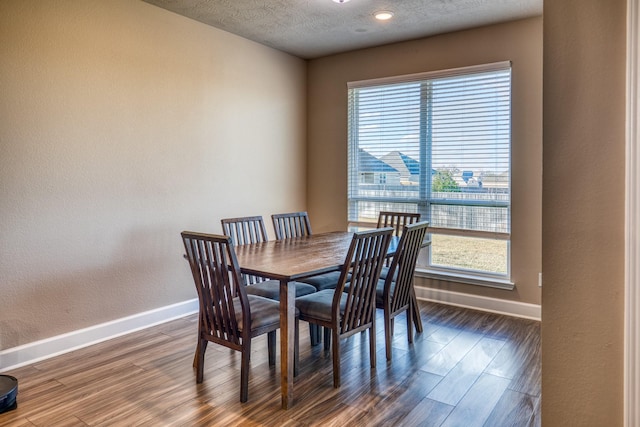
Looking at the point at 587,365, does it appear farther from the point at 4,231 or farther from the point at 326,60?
the point at 326,60

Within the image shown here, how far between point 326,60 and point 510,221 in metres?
2.74

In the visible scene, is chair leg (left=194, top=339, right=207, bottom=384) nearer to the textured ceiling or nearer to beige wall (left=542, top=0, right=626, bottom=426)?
beige wall (left=542, top=0, right=626, bottom=426)

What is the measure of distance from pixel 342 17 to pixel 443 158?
1.65m

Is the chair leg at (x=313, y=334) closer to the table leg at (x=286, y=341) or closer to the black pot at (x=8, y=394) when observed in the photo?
the table leg at (x=286, y=341)

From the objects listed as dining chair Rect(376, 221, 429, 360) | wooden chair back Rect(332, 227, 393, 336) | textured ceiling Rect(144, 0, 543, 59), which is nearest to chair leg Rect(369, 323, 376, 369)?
wooden chair back Rect(332, 227, 393, 336)

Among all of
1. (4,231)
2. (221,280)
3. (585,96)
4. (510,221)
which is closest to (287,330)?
(221,280)

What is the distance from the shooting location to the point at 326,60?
5.06m

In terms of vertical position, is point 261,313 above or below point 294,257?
below

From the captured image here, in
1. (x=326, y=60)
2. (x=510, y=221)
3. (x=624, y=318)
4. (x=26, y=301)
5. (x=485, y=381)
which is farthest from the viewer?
(x=326, y=60)

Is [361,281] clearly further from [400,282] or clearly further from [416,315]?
[416,315]

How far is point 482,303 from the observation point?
4.11 metres

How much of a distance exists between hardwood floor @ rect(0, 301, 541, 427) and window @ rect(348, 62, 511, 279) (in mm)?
1061

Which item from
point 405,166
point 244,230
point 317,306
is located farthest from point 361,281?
point 405,166

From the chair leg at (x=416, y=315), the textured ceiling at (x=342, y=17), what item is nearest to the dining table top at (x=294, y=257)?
the chair leg at (x=416, y=315)
